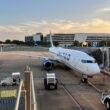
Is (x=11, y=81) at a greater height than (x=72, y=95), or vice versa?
(x=11, y=81)

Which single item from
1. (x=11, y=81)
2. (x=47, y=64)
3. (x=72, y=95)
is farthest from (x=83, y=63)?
(x=47, y=64)

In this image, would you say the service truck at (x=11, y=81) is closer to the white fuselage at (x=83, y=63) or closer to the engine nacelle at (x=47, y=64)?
the white fuselage at (x=83, y=63)

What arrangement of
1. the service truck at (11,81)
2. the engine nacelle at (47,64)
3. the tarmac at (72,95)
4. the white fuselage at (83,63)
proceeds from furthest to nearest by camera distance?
the engine nacelle at (47,64) < the white fuselage at (83,63) < the service truck at (11,81) < the tarmac at (72,95)

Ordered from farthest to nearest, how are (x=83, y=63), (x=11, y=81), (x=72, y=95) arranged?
1. (x=83, y=63)
2. (x=11, y=81)
3. (x=72, y=95)

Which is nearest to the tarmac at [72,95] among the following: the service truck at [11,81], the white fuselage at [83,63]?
the white fuselage at [83,63]

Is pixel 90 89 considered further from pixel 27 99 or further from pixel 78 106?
pixel 27 99

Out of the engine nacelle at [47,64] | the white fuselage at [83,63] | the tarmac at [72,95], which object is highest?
the white fuselage at [83,63]

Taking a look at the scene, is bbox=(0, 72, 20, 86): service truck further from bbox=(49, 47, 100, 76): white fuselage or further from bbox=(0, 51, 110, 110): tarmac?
bbox=(49, 47, 100, 76): white fuselage

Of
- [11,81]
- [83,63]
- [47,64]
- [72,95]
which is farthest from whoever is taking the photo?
[47,64]

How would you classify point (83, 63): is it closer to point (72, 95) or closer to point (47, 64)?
point (72, 95)

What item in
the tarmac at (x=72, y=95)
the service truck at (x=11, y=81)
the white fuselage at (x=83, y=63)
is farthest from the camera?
the white fuselage at (x=83, y=63)

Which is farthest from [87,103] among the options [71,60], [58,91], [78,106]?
[71,60]

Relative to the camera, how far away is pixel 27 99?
1159 centimetres

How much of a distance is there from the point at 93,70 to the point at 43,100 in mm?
10934
